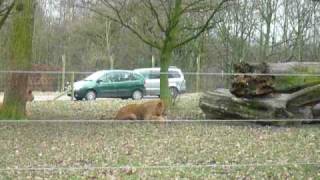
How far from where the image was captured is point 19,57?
13.1 metres

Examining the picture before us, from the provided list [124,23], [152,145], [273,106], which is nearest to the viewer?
[152,145]

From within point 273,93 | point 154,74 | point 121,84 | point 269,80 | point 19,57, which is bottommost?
point 273,93

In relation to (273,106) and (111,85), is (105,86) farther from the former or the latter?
(273,106)

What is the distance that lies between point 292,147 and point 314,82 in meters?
4.02

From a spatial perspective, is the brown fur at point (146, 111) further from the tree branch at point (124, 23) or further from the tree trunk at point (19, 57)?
the tree branch at point (124, 23)

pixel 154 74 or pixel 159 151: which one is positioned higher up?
pixel 154 74

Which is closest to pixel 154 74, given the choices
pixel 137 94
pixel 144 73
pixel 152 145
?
pixel 144 73

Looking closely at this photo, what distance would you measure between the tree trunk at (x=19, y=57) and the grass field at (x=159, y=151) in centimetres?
89

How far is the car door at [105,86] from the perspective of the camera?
24531mm

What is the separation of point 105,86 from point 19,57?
12.2 metres

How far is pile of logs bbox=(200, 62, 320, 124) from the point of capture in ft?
41.3

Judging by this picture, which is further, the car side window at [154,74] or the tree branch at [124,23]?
the car side window at [154,74]

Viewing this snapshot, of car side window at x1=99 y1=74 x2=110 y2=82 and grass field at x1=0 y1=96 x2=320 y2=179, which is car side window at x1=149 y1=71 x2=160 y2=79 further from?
grass field at x1=0 y1=96 x2=320 y2=179

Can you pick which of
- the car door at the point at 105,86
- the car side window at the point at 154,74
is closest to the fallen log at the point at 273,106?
the car side window at the point at 154,74
